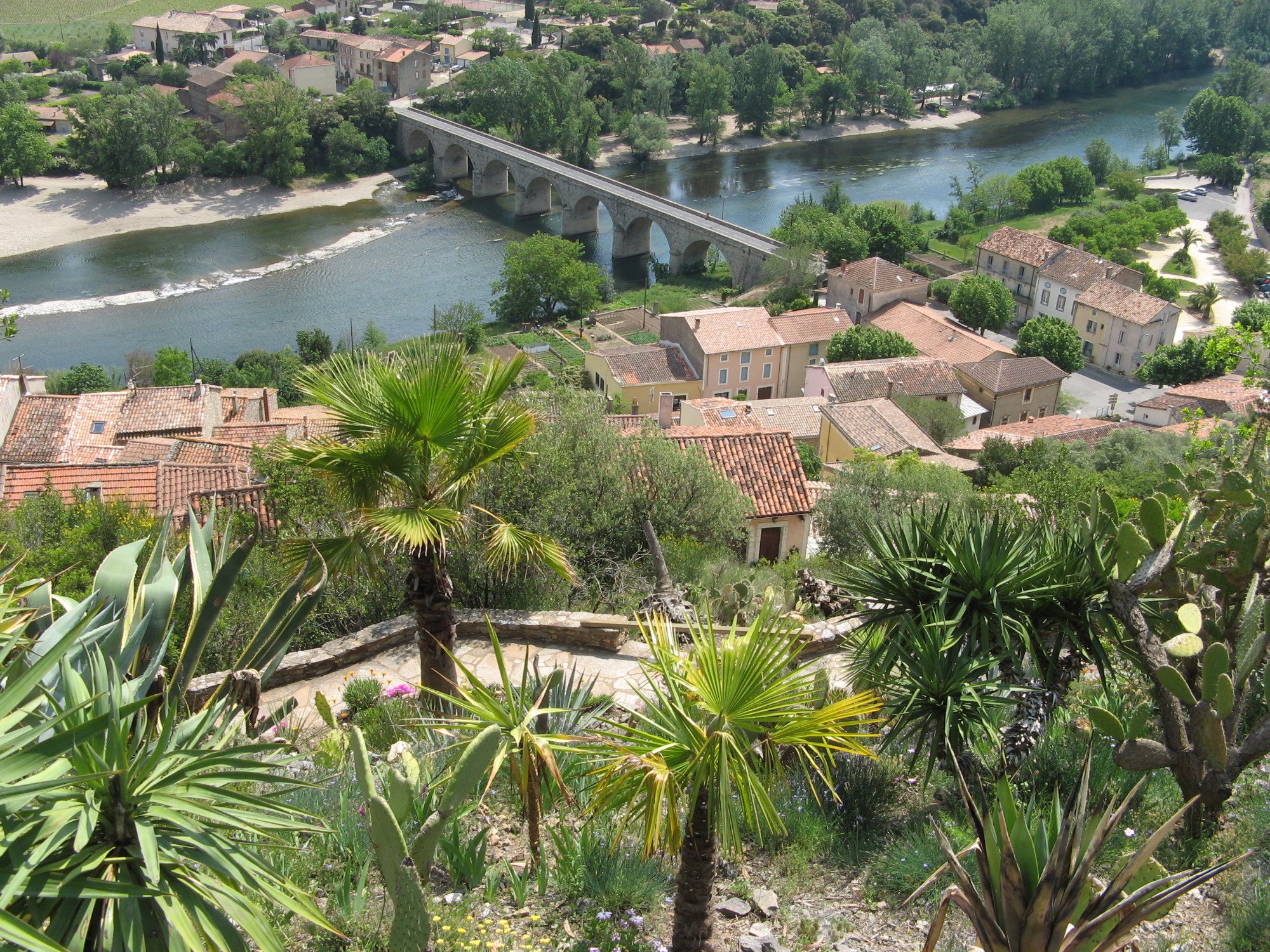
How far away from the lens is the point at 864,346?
49.3m

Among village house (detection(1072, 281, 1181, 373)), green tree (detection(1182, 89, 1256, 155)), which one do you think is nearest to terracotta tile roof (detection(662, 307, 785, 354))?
village house (detection(1072, 281, 1181, 373))

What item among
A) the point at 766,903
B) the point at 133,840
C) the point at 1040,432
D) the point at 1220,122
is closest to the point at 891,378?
the point at 1040,432

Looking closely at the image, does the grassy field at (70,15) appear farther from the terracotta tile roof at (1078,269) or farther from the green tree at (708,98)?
the terracotta tile roof at (1078,269)

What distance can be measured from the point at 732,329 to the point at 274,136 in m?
38.5

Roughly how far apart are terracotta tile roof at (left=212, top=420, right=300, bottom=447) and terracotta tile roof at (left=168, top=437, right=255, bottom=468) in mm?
452

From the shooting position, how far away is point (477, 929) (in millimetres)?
5828

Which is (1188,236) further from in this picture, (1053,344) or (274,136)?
(274,136)

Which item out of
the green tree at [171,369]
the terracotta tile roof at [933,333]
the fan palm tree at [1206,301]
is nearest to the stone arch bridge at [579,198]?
the terracotta tile roof at [933,333]

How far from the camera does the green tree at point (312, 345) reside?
158 ft

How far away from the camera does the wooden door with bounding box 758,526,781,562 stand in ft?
62.6

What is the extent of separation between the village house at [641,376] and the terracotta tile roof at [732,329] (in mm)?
1325

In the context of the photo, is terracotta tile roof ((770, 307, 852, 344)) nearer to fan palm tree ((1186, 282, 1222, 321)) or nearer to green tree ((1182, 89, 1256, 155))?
fan palm tree ((1186, 282, 1222, 321))

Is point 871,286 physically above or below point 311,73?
below

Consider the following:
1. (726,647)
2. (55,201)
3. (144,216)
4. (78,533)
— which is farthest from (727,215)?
(726,647)
